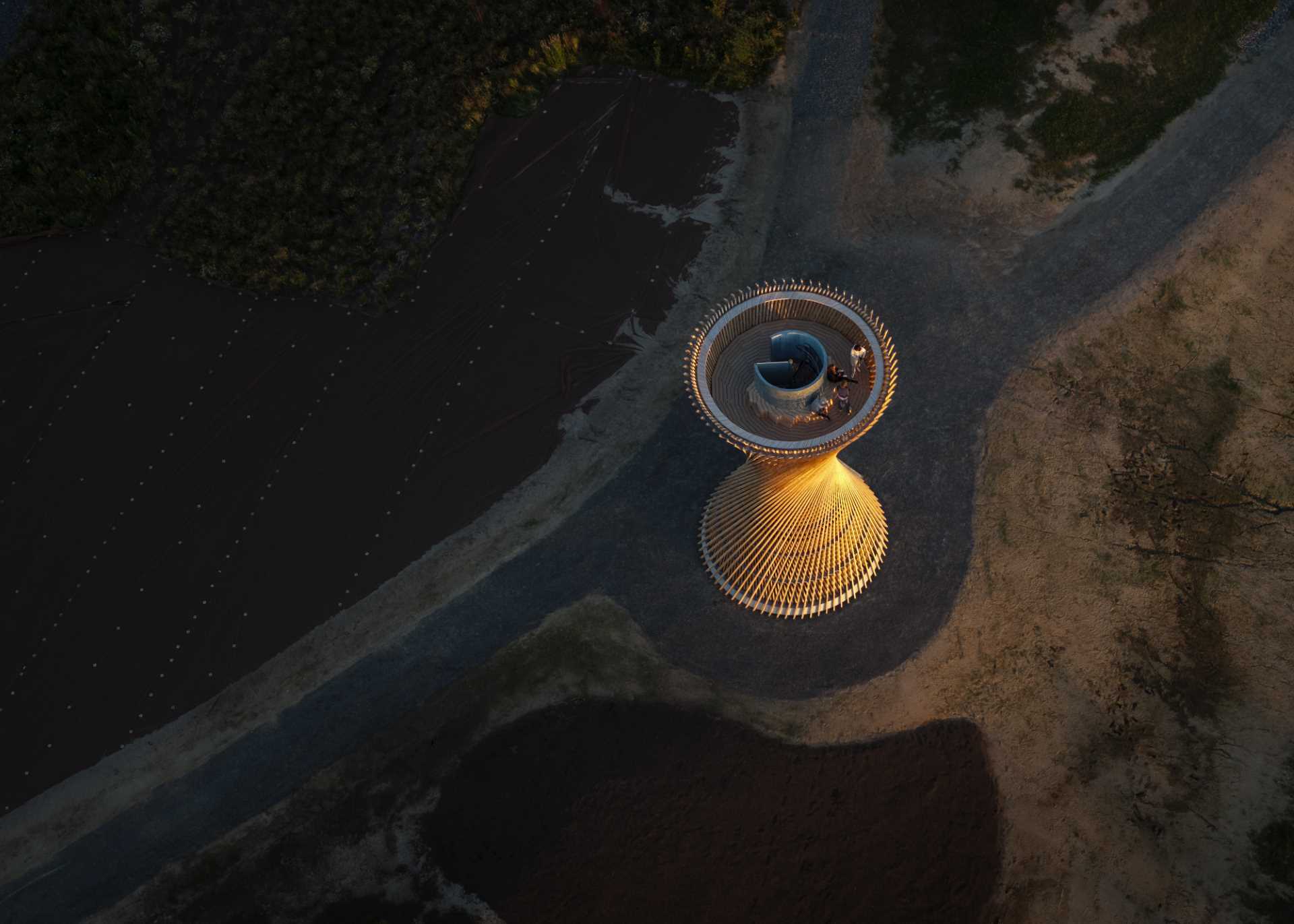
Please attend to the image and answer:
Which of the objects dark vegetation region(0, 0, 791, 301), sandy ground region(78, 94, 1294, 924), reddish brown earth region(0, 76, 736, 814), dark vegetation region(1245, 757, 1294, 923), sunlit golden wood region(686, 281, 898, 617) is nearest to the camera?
sunlit golden wood region(686, 281, 898, 617)

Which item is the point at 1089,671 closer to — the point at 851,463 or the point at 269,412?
the point at 851,463

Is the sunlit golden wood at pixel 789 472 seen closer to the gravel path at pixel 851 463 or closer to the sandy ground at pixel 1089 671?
the gravel path at pixel 851 463

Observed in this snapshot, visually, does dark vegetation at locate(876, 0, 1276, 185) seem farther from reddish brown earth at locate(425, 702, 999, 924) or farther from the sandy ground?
reddish brown earth at locate(425, 702, 999, 924)

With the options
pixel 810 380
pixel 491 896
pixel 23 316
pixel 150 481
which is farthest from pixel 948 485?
pixel 23 316

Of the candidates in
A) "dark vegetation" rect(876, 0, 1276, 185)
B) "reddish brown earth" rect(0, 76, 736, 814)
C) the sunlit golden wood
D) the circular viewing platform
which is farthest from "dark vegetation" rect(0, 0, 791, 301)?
the circular viewing platform

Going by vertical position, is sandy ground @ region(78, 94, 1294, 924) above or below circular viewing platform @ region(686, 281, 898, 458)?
below
